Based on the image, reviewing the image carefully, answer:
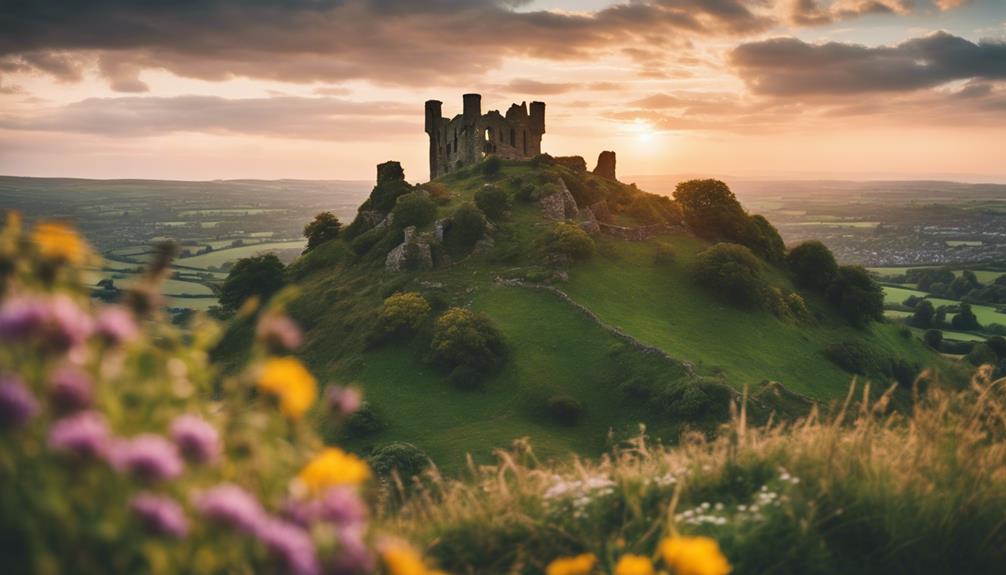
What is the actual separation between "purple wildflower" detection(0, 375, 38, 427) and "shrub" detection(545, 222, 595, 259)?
2542 inches

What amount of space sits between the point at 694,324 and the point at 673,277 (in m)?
8.88

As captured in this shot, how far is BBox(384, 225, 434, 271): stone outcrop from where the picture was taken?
2758 inches

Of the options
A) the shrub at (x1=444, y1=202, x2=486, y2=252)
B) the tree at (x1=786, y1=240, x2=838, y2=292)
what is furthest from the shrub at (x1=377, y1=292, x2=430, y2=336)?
the tree at (x1=786, y1=240, x2=838, y2=292)

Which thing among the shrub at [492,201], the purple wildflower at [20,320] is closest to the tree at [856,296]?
the shrub at [492,201]

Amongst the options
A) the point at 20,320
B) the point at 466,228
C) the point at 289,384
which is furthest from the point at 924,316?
the point at 20,320

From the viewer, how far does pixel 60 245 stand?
3.64 meters

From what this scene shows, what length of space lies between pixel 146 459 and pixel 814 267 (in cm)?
9118

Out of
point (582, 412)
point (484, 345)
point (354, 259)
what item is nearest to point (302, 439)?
point (582, 412)

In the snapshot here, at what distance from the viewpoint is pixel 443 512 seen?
7.14m

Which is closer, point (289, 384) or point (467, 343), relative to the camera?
point (289, 384)

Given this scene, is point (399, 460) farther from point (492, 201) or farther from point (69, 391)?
point (492, 201)

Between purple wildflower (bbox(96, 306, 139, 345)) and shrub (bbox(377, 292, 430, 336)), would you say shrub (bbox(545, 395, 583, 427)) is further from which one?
purple wildflower (bbox(96, 306, 139, 345))

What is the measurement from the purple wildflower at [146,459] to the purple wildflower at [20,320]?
64 cm

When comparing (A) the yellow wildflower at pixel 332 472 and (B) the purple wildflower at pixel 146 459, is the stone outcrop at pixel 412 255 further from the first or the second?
(B) the purple wildflower at pixel 146 459
